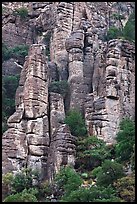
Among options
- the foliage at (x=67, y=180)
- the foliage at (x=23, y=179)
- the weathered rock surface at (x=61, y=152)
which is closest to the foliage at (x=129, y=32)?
the weathered rock surface at (x=61, y=152)

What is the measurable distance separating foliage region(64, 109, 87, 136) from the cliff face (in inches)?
21.4

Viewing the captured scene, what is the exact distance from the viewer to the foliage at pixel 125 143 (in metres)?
44.1

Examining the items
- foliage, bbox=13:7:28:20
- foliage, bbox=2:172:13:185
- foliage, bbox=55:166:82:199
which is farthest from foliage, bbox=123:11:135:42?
foliage, bbox=2:172:13:185

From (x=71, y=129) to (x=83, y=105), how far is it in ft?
11.4

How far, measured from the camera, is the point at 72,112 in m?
50.7

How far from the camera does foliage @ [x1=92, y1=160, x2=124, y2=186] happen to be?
134 ft

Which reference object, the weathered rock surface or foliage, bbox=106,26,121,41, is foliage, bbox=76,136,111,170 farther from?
foliage, bbox=106,26,121,41

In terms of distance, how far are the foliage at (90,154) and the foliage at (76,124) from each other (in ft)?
7.13

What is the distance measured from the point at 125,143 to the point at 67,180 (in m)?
5.18

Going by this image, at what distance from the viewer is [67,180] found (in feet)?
136

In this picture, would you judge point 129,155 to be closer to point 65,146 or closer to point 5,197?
point 65,146

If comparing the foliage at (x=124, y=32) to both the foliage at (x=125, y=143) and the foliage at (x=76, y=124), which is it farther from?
the foliage at (x=125, y=143)

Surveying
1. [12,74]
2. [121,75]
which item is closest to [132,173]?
[121,75]

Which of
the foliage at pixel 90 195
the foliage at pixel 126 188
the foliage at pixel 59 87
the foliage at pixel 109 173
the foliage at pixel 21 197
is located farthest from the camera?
the foliage at pixel 59 87
